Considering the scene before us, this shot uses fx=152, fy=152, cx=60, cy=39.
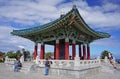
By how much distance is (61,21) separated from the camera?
15453mm

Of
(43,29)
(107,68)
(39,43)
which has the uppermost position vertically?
(43,29)

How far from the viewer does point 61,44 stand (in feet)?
68.1

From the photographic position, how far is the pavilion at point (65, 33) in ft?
50.3

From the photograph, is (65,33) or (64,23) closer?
(64,23)

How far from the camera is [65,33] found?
17250 mm

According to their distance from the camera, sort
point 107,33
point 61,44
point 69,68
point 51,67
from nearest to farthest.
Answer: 1. point 69,68
2. point 51,67
3. point 61,44
4. point 107,33

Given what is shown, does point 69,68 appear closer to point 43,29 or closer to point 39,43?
point 43,29

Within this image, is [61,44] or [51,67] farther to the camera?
[61,44]

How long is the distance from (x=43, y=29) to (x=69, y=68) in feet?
23.5

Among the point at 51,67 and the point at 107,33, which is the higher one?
the point at 107,33

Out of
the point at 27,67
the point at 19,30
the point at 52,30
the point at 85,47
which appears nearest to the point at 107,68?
the point at 85,47

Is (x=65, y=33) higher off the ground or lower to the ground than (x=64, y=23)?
lower

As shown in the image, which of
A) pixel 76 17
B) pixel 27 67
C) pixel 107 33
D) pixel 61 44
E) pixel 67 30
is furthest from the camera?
pixel 107 33

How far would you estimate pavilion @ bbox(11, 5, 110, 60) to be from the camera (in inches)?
604
